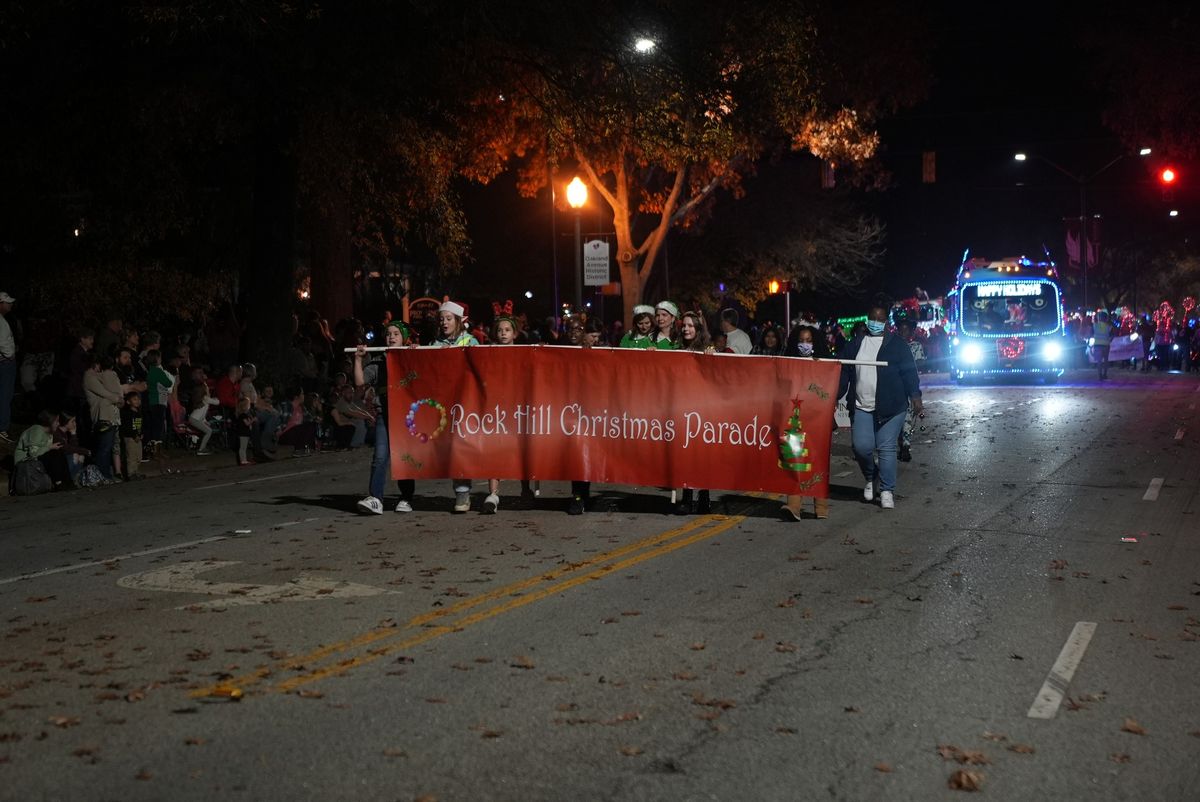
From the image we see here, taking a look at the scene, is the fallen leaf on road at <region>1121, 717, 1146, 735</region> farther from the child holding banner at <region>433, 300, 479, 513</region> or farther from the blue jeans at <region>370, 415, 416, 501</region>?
the blue jeans at <region>370, 415, 416, 501</region>

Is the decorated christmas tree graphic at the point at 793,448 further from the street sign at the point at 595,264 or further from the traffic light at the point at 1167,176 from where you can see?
the traffic light at the point at 1167,176

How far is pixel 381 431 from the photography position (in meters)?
14.3

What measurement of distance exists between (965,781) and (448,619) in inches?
150

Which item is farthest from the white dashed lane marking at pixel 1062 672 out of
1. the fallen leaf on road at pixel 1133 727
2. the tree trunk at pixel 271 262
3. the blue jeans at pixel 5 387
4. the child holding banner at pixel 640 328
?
the tree trunk at pixel 271 262

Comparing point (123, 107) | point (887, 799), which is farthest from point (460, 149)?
point (887, 799)

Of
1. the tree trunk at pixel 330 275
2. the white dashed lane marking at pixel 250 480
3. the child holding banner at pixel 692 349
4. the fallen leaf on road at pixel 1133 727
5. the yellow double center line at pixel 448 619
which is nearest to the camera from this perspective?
the fallen leaf on road at pixel 1133 727

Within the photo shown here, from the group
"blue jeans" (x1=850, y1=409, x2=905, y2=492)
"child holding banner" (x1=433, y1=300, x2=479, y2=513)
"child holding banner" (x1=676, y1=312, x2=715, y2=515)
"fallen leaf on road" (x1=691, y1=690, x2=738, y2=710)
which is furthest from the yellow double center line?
"blue jeans" (x1=850, y1=409, x2=905, y2=492)

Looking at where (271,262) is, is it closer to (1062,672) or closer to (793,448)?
(793,448)

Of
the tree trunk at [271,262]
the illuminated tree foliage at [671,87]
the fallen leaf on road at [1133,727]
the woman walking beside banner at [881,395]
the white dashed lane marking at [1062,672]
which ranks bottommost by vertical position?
the fallen leaf on road at [1133,727]

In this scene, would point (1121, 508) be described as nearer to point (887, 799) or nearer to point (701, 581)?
point (701, 581)

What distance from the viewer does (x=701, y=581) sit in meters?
10.2

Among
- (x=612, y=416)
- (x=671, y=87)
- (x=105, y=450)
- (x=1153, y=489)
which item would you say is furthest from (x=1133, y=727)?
(x=671, y=87)

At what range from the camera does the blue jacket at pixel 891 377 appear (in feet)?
47.3

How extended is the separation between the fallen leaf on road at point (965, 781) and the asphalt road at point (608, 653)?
3 cm
